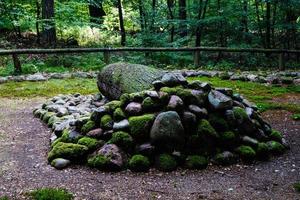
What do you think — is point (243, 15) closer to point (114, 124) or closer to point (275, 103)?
point (275, 103)

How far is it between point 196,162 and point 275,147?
1.31 metres

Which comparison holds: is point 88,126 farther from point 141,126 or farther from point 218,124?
point 218,124

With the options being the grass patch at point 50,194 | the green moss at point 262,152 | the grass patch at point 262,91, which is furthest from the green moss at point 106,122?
the grass patch at point 262,91

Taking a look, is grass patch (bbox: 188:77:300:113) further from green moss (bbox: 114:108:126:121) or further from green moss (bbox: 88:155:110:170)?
green moss (bbox: 88:155:110:170)

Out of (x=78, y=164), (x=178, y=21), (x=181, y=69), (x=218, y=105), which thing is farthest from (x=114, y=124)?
(x=178, y=21)

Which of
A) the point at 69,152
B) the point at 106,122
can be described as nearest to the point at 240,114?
the point at 106,122

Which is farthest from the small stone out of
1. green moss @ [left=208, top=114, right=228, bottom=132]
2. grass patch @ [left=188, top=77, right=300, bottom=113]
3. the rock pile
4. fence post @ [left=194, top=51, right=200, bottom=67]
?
fence post @ [left=194, top=51, right=200, bottom=67]

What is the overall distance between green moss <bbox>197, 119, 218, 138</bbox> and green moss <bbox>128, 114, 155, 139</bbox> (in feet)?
2.15

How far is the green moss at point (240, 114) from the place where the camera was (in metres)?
5.81

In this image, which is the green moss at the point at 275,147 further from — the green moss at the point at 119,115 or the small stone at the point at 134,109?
the green moss at the point at 119,115

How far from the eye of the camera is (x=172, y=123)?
538 cm

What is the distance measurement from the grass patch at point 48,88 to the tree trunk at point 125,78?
209cm

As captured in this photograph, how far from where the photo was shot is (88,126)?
19.2 ft

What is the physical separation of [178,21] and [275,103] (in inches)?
269
